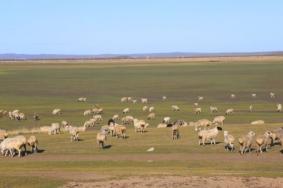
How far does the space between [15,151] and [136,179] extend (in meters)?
12.5

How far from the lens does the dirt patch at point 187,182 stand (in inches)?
860

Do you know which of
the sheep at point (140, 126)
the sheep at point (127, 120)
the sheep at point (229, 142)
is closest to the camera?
the sheep at point (229, 142)

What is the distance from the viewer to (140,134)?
128 ft

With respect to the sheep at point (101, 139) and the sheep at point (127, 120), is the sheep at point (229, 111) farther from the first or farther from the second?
the sheep at point (101, 139)

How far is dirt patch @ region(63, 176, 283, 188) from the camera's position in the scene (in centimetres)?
2184

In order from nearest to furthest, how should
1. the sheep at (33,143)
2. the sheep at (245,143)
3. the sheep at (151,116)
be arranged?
the sheep at (245,143) → the sheep at (33,143) → the sheep at (151,116)

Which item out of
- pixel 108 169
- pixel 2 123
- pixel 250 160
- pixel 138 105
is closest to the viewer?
pixel 108 169

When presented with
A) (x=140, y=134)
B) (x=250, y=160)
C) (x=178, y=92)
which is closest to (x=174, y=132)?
(x=140, y=134)

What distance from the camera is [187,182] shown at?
2225 cm

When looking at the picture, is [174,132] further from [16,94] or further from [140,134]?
[16,94]

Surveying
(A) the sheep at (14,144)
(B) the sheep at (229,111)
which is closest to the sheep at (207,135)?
(A) the sheep at (14,144)

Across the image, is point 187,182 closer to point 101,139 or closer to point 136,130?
point 101,139

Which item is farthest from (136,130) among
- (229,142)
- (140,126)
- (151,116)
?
(151,116)

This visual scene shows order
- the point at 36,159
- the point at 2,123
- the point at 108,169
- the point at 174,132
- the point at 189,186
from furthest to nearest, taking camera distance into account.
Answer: the point at 2,123, the point at 174,132, the point at 36,159, the point at 108,169, the point at 189,186
